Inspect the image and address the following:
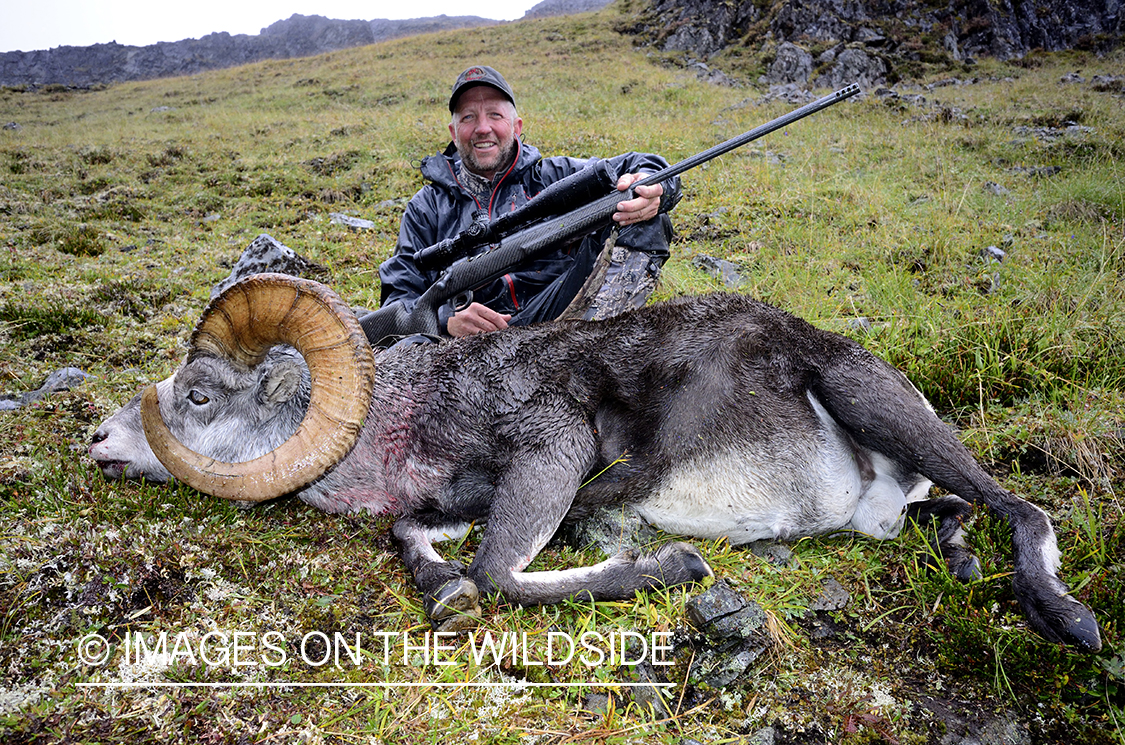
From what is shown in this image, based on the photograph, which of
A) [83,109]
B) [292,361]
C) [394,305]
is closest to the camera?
[292,361]

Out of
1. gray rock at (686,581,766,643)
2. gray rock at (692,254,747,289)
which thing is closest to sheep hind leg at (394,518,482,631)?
gray rock at (686,581,766,643)

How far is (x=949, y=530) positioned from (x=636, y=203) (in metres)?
3.35

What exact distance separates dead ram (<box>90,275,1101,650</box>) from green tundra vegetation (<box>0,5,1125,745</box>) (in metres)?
0.23

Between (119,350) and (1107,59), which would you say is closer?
(119,350)

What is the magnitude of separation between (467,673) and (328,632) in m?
0.83

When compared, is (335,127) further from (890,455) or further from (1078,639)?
(1078,639)

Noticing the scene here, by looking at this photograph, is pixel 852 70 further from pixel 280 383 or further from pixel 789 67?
pixel 280 383

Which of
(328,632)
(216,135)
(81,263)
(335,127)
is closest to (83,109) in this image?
(216,135)

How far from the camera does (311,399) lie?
3.90m

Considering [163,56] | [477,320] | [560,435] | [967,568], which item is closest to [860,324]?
[967,568]

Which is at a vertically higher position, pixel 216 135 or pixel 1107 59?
pixel 1107 59

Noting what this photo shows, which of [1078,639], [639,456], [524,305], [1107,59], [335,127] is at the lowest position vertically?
[1078,639]

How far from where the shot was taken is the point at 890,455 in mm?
3795

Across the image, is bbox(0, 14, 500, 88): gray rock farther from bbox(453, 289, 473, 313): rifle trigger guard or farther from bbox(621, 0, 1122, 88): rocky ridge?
bbox(453, 289, 473, 313): rifle trigger guard
